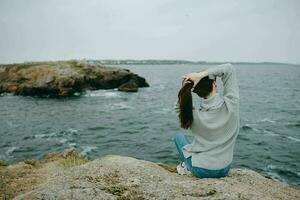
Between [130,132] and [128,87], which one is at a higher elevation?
[128,87]

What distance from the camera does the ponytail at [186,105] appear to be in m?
5.68

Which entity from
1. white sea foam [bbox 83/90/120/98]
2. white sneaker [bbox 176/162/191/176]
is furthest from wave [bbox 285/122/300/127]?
white sea foam [bbox 83/90/120/98]

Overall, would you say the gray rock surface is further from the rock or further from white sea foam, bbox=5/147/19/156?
the rock

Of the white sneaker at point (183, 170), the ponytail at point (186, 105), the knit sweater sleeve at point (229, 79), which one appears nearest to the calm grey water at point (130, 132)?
the white sneaker at point (183, 170)

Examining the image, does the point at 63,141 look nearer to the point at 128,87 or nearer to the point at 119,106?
the point at 119,106

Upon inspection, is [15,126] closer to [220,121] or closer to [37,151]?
[37,151]

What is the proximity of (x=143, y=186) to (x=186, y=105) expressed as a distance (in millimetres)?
2001

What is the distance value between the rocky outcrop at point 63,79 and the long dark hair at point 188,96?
57042 mm

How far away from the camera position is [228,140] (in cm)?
628

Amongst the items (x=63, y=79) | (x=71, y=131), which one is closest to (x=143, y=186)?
(x=71, y=131)

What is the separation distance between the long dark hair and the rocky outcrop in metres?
57.0

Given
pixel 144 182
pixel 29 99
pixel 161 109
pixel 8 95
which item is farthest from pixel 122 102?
pixel 144 182

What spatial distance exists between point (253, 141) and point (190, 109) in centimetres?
2339

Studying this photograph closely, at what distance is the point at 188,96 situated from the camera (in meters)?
5.72
